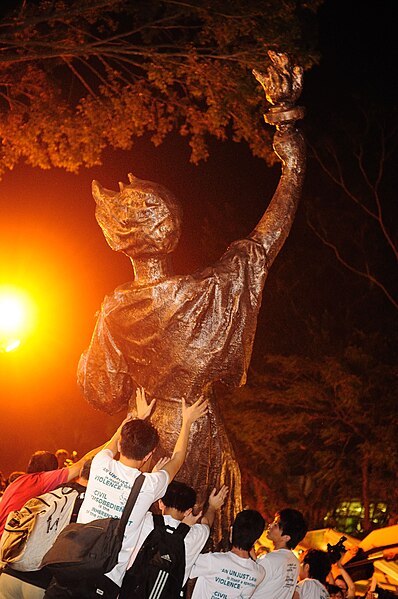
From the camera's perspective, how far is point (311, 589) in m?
5.11

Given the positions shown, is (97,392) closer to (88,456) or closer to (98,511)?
(88,456)

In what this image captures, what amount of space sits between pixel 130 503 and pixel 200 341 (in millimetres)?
1297

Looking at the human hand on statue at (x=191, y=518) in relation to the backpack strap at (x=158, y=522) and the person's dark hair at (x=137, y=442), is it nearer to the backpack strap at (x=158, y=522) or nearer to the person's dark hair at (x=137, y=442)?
the backpack strap at (x=158, y=522)

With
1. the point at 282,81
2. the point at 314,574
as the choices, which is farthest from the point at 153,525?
the point at 282,81

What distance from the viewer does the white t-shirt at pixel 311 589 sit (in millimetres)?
5078

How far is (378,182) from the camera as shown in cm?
1709

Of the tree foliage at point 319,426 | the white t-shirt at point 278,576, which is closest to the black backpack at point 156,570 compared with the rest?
the white t-shirt at point 278,576

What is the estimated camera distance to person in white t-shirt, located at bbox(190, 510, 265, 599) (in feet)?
14.5

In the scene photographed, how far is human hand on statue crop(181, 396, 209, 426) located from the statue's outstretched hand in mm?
1908

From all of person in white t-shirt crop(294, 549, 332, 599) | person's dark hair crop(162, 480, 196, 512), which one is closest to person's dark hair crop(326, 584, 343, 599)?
person in white t-shirt crop(294, 549, 332, 599)

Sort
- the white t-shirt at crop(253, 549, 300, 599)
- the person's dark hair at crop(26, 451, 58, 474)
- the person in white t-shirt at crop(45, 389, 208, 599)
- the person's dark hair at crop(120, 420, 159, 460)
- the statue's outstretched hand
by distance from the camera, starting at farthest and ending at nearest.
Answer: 1. the person's dark hair at crop(26, 451, 58, 474)
2. the statue's outstretched hand
3. the white t-shirt at crop(253, 549, 300, 599)
4. the person's dark hair at crop(120, 420, 159, 460)
5. the person in white t-shirt at crop(45, 389, 208, 599)

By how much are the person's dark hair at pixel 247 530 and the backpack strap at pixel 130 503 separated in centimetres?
67

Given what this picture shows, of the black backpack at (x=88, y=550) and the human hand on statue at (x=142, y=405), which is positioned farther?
the human hand on statue at (x=142, y=405)

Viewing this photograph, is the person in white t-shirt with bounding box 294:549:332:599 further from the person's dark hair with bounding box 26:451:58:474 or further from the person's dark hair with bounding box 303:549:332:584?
the person's dark hair with bounding box 26:451:58:474
